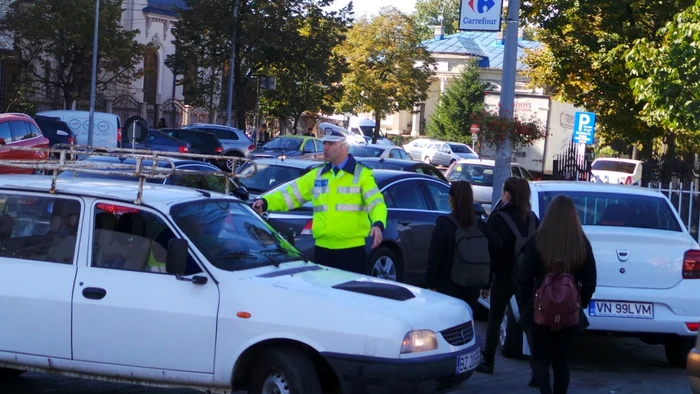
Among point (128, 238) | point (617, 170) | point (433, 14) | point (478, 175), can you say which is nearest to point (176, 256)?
point (128, 238)

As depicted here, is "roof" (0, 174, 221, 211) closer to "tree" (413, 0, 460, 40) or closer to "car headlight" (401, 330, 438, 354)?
"car headlight" (401, 330, 438, 354)

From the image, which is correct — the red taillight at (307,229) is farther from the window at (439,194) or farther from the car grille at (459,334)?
the car grille at (459,334)

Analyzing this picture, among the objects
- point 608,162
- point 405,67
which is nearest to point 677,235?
point 608,162

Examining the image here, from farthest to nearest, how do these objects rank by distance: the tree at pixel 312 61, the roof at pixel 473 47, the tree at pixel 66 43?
the roof at pixel 473 47
the tree at pixel 312 61
the tree at pixel 66 43

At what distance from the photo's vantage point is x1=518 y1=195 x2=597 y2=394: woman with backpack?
262 inches

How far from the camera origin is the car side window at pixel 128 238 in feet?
21.2

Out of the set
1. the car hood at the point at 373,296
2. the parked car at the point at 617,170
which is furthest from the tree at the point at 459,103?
the car hood at the point at 373,296

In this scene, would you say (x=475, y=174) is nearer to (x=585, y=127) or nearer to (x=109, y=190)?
(x=585, y=127)

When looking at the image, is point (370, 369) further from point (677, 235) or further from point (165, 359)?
point (677, 235)

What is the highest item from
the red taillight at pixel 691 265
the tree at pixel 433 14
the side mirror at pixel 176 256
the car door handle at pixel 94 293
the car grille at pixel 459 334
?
the tree at pixel 433 14

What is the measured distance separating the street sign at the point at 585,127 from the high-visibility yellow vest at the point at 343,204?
17876 millimetres

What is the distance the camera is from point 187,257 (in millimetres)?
6262

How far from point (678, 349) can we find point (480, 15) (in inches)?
263

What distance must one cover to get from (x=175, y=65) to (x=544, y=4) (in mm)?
23669
